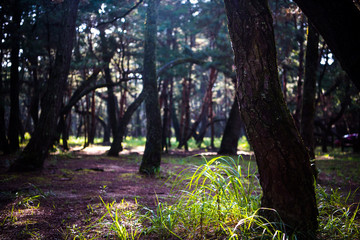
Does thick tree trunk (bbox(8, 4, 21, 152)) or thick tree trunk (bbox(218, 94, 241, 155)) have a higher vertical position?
thick tree trunk (bbox(8, 4, 21, 152))

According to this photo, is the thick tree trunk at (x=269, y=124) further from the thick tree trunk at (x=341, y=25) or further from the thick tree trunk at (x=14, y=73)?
the thick tree trunk at (x=14, y=73)

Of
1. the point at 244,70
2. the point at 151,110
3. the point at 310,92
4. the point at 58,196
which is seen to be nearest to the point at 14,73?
the point at 151,110

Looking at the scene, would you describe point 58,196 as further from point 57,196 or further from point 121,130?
point 121,130

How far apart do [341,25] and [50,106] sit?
20.6ft

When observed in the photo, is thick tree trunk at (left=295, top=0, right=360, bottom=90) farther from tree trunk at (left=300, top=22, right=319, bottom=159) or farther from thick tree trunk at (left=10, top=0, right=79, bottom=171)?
thick tree trunk at (left=10, top=0, right=79, bottom=171)

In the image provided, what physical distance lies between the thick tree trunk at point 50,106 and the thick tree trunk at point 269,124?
5.41m

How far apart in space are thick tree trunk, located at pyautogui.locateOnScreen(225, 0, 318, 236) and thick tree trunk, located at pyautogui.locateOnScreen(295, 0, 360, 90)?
16.6 inches

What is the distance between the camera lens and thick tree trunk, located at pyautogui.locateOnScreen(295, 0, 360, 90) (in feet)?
6.72

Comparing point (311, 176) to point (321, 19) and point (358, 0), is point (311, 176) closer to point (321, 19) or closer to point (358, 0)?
point (321, 19)

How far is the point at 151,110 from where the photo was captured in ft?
22.5

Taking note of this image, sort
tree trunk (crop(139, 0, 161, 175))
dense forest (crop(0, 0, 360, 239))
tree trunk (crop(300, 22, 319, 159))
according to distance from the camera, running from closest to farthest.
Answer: dense forest (crop(0, 0, 360, 239)) < tree trunk (crop(300, 22, 319, 159)) < tree trunk (crop(139, 0, 161, 175))

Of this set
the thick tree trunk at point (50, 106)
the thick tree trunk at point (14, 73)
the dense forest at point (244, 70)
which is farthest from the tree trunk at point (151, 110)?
the thick tree trunk at point (14, 73)

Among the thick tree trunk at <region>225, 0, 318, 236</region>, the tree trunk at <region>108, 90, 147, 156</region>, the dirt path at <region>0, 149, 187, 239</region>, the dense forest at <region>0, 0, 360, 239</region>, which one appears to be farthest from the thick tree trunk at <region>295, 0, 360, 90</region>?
the tree trunk at <region>108, 90, 147, 156</region>

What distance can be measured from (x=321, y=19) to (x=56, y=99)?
614cm
